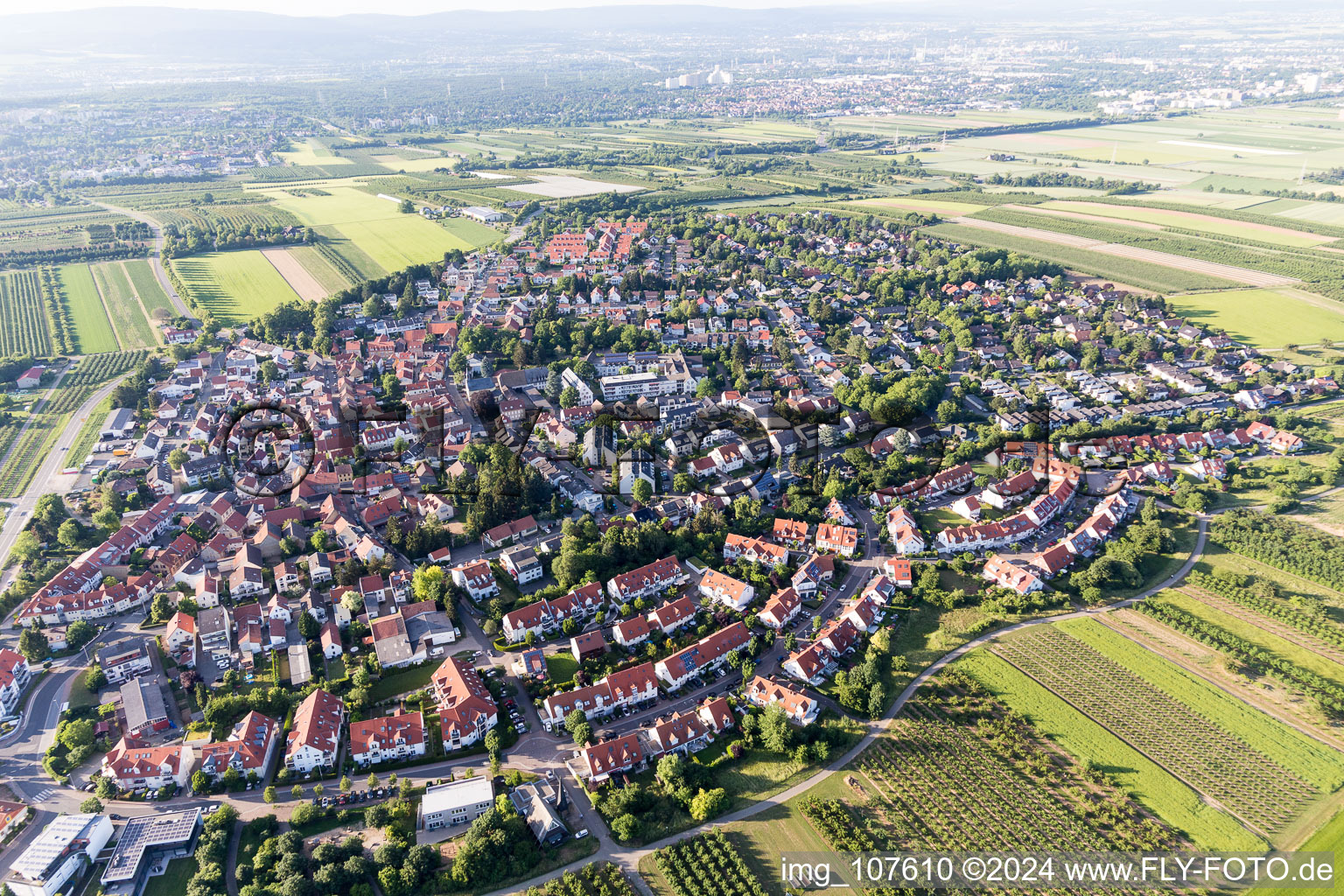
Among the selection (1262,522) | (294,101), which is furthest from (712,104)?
(1262,522)

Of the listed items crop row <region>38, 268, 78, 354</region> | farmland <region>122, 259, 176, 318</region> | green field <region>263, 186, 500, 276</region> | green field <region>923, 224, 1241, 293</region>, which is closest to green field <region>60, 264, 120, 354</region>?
crop row <region>38, 268, 78, 354</region>

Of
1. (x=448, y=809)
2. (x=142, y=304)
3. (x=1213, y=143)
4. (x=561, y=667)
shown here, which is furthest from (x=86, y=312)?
(x=1213, y=143)

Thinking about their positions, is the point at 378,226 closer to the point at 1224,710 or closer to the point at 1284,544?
the point at 1284,544

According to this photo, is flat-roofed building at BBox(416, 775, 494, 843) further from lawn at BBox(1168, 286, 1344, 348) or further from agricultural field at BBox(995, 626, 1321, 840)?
lawn at BBox(1168, 286, 1344, 348)

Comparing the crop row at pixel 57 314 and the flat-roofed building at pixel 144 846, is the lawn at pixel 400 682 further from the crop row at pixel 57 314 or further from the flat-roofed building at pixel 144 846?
the crop row at pixel 57 314

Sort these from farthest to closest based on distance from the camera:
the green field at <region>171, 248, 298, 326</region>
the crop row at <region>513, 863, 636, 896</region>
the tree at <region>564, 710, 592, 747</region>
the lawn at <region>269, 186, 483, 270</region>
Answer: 1. the lawn at <region>269, 186, 483, 270</region>
2. the green field at <region>171, 248, 298, 326</region>
3. the tree at <region>564, 710, 592, 747</region>
4. the crop row at <region>513, 863, 636, 896</region>

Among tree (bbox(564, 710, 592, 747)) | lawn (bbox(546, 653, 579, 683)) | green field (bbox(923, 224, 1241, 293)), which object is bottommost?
lawn (bbox(546, 653, 579, 683))
